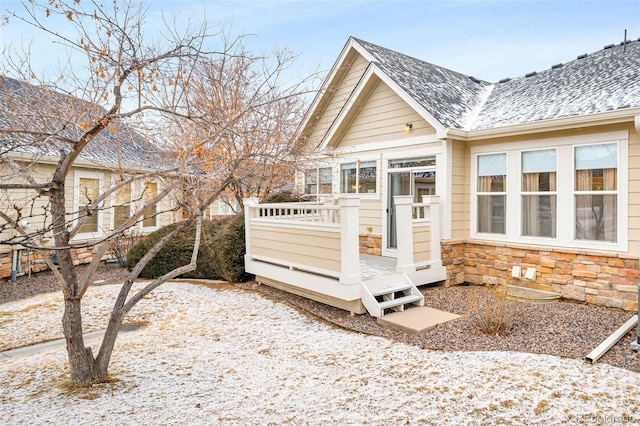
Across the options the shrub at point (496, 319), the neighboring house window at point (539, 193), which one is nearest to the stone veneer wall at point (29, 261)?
the shrub at point (496, 319)

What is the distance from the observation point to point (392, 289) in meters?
6.32

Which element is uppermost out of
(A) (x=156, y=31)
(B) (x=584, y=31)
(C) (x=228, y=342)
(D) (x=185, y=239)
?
(B) (x=584, y=31)

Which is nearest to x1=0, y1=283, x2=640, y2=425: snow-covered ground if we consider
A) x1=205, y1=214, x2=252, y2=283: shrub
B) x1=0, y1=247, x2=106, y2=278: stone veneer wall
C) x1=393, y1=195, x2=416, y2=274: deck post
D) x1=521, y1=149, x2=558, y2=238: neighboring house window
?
x1=393, y1=195, x2=416, y2=274: deck post

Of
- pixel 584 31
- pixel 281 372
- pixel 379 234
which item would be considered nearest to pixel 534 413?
pixel 281 372

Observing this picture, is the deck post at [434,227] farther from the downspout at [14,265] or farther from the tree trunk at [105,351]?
the downspout at [14,265]

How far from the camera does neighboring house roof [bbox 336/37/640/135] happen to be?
677 cm

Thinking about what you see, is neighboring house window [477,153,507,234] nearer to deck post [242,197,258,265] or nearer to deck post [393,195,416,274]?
deck post [393,195,416,274]

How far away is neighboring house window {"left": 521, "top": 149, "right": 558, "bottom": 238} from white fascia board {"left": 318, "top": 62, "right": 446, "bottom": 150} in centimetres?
166

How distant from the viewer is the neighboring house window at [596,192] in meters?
6.19

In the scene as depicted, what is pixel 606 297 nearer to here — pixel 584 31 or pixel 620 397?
pixel 620 397

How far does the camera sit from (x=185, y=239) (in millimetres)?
9688

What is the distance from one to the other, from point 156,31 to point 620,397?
292 inches

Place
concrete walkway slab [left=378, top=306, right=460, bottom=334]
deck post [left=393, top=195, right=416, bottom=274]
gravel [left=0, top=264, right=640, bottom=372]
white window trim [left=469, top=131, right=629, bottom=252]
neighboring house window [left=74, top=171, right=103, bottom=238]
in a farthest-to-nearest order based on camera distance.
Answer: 1. neighboring house window [left=74, top=171, right=103, bottom=238]
2. deck post [left=393, top=195, right=416, bottom=274]
3. white window trim [left=469, top=131, right=629, bottom=252]
4. concrete walkway slab [left=378, top=306, right=460, bottom=334]
5. gravel [left=0, top=264, right=640, bottom=372]

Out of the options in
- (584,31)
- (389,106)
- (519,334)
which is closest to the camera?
(519,334)
